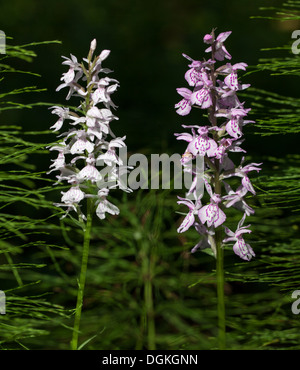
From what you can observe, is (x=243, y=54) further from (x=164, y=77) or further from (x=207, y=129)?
(x=207, y=129)

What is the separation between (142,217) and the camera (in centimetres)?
313

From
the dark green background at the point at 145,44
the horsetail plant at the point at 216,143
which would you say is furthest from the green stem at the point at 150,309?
the dark green background at the point at 145,44

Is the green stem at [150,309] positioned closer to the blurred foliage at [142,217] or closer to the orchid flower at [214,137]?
the blurred foliage at [142,217]

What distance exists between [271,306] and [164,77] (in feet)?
7.08

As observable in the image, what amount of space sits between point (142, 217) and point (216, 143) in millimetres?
1277

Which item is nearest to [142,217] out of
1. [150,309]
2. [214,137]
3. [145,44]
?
[150,309]

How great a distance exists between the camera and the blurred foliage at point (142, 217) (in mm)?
2398

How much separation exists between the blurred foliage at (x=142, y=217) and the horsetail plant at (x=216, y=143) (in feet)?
0.71

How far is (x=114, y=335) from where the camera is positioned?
9.07ft

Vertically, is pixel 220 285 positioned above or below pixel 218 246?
below

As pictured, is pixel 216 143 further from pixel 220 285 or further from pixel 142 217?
pixel 142 217

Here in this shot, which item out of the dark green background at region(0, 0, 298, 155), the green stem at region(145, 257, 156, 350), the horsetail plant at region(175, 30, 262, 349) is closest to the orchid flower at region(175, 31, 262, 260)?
the horsetail plant at region(175, 30, 262, 349)

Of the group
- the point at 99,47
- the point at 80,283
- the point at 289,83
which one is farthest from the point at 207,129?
the point at 99,47
